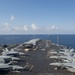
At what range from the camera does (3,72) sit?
201 ft

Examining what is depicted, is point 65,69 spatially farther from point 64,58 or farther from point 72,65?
point 64,58

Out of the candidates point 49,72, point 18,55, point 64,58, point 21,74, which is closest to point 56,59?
point 64,58

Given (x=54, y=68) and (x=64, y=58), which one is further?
(x=64, y=58)

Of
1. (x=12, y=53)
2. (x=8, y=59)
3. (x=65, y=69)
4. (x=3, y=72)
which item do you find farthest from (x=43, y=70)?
(x=12, y=53)

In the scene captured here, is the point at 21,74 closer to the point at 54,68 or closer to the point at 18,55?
the point at 54,68

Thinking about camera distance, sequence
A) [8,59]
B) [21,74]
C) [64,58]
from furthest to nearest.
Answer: [64,58], [8,59], [21,74]

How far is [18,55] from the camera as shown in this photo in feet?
310

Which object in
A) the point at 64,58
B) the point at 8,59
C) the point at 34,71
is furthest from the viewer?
the point at 64,58

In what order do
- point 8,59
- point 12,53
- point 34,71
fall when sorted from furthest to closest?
point 12,53 < point 8,59 < point 34,71

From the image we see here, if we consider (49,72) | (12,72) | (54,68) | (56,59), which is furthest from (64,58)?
(12,72)

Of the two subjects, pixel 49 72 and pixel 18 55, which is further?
pixel 18 55

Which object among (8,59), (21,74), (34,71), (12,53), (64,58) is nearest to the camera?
(21,74)

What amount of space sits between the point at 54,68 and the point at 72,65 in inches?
233

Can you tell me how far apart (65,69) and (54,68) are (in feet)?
11.9
